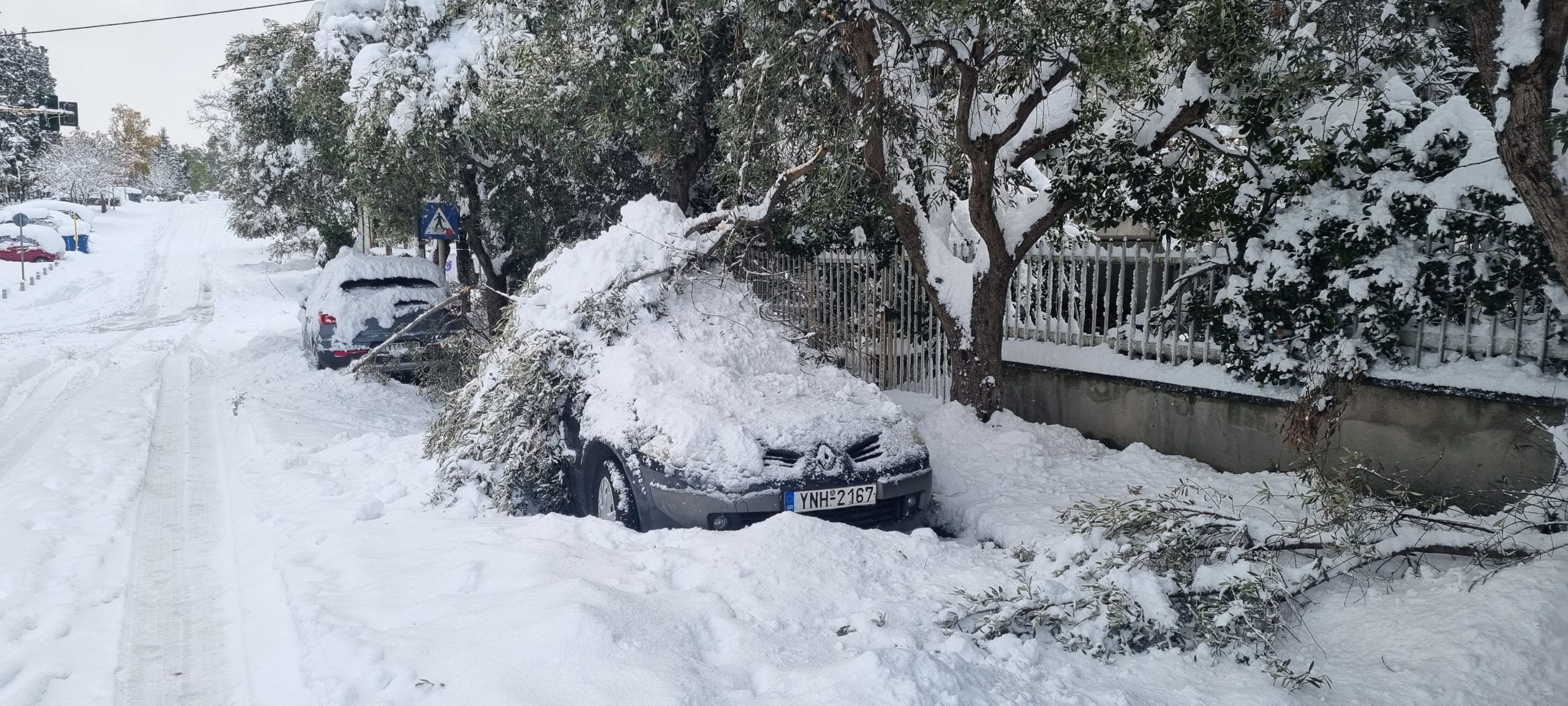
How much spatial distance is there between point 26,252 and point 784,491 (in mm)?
43994

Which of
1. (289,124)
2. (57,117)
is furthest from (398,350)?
(57,117)

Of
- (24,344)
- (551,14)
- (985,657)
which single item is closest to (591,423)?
(985,657)

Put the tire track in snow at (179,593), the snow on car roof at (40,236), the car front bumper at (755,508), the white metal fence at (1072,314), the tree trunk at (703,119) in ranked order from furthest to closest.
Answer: the snow on car roof at (40,236) < the tree trunk at (703,119) < the white metal fence at (1072,314) < the car front bumper at (755,508) < the tire track in snow at (179,593)

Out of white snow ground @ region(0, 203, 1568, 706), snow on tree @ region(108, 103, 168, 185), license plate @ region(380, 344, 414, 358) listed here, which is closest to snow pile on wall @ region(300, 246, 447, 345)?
license plate @ region(380, 344, 414, 358)

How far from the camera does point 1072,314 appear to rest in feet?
25.8

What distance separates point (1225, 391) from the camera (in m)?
6.72

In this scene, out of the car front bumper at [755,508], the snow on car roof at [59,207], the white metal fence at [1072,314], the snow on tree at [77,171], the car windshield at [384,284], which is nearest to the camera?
the car front bumper at [755,508]

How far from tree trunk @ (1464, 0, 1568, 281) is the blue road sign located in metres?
10.9

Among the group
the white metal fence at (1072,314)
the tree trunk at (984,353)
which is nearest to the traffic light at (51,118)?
the white metal fence at (1072,314)

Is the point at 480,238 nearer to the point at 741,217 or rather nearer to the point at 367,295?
the point at 367,295

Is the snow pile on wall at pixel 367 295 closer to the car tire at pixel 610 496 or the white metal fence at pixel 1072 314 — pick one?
the white metal fence at pixel 1072 314

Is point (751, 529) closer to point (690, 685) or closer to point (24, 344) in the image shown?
point (690, 685)

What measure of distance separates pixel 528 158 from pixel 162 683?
9411 millimetres

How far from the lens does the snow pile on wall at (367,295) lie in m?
11.5
